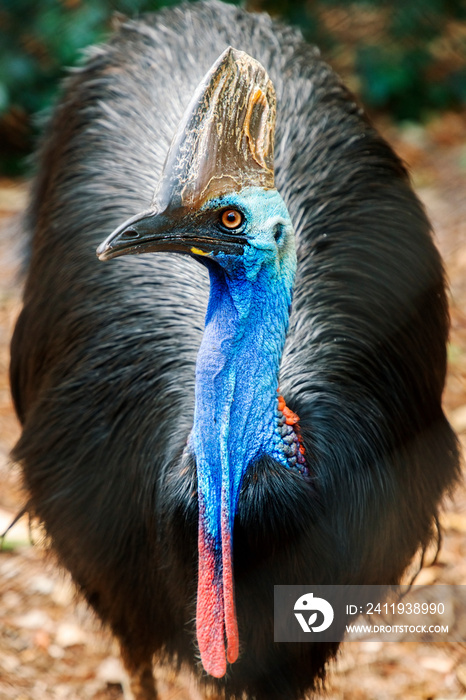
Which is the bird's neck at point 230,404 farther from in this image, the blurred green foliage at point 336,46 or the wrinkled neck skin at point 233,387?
the blurred green foliage at point 336,46

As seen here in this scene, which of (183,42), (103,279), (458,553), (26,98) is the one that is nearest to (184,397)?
(103,279)

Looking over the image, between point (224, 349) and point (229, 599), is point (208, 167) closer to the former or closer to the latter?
point (224, 349)

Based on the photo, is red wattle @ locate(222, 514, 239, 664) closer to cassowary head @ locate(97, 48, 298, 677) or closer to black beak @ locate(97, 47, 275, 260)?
cassowary head @ locate(97, 48, 298, 677)

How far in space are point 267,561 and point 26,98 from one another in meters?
3.76

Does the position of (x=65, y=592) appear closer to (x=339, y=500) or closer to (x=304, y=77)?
(x=339, y=500)

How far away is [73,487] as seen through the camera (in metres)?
2.27

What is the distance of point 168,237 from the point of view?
1651 mm

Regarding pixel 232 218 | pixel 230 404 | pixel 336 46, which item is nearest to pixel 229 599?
pixel 230 404

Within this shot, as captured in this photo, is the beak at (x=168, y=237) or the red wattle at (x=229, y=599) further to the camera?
the red wattle at (x=229, y=599)

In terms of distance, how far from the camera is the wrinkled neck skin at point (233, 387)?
176 centimetres

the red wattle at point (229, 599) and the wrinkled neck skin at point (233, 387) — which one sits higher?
the wrinkled neck skin at point (233, 387)

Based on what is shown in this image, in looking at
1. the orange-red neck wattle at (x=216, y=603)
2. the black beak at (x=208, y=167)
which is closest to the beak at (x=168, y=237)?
the black beak at (x=208, y=167)

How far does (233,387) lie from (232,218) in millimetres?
305

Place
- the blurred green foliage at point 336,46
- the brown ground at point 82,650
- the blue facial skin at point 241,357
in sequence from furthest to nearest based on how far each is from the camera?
the blurred green foliage at point 336,46
the brown ground at point 82,650
the blue facial skin at point 241,357
